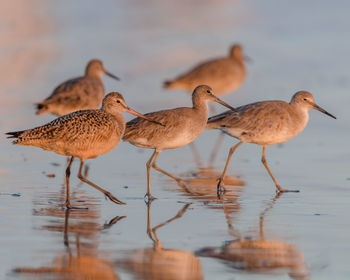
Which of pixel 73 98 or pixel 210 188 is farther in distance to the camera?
pixel 73 98

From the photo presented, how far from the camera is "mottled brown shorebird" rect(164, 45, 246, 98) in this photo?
18.5 meters

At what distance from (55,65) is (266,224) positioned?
1315 centimetres

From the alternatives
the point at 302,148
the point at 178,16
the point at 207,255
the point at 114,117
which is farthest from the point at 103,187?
the point at 178,16

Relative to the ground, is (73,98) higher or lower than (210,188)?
higher

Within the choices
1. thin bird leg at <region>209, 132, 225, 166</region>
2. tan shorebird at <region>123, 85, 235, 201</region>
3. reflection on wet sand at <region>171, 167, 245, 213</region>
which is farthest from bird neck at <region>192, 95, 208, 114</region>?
thin bird leg at <region>209, 132, 225, 166</region>

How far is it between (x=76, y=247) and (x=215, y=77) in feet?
39.1

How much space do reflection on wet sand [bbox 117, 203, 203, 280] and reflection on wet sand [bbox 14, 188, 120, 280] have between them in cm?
18

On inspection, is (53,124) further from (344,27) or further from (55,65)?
(344,27)

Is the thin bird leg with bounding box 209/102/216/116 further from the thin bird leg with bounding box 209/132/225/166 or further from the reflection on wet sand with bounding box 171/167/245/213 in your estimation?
the reflection on wet sand with bounding box 171/167/245/213

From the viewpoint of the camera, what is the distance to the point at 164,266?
6.70 meters

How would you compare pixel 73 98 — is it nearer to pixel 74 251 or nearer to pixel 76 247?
pixel 76 247

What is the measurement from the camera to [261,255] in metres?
7.05

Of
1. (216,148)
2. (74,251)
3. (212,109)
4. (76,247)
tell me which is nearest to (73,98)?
(216,148)

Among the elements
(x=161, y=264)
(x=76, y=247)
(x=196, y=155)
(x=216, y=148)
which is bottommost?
(x=161, y=264)
